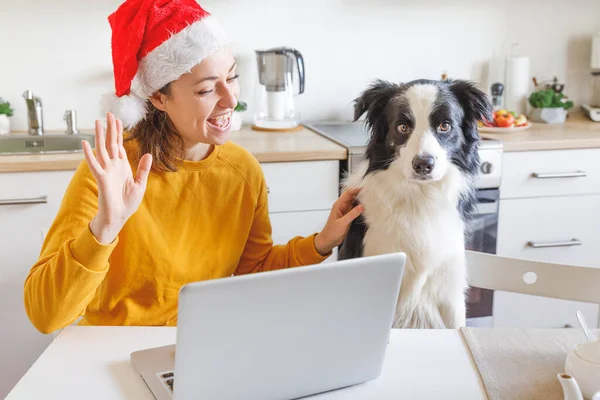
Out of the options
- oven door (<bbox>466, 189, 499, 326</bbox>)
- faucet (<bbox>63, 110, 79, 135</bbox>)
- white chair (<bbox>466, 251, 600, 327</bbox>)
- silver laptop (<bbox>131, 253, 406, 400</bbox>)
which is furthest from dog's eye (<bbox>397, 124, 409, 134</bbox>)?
faucet (<bbox>63, 110, 79, 135</bbox>)

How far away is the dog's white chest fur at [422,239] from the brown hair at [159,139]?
465 millimetres

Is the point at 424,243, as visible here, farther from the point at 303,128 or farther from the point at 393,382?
the point at 303,128

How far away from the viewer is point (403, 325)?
1.65m

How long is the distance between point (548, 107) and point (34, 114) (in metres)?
2.13

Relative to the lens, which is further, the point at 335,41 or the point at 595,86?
the point at 595,86

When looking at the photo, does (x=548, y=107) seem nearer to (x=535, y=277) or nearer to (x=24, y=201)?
(x=535, y=277)

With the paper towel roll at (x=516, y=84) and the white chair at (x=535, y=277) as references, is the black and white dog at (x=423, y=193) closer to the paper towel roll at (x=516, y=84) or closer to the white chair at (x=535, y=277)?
the white chair at (x=535, y=277)

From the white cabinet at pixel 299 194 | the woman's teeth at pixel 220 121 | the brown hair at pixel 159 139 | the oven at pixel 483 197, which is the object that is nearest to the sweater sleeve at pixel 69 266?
the brown hair at pixel 159 139

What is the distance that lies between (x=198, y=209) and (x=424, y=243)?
527mm

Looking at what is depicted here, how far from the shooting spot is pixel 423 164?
1.57 m

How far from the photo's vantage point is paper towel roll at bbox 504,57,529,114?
3.10 m

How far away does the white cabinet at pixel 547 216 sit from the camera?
2637 mm

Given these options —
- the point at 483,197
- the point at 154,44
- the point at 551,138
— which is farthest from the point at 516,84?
the point at 154,44

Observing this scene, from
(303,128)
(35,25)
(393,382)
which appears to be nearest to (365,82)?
(303,128)
